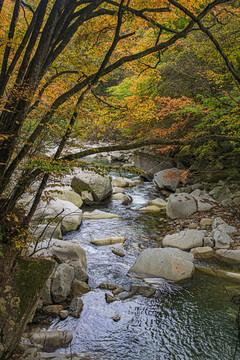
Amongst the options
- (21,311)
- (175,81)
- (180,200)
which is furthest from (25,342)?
(175,81)

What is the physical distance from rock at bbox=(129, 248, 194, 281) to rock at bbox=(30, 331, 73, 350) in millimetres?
2170

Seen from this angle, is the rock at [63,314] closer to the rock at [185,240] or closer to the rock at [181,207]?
the rock at [185,240]

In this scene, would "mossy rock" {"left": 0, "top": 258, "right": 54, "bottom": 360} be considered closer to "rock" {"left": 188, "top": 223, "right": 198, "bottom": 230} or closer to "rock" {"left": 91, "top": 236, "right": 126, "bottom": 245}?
"rock" {"left": 91, "top": 236, "right": 126, "bottom": 245}

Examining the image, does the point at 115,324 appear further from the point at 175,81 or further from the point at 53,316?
the point at 175,81

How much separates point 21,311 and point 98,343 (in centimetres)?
134

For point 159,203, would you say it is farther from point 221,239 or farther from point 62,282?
point 62,282

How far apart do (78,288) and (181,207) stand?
5.10 meters

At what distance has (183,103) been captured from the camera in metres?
8.84

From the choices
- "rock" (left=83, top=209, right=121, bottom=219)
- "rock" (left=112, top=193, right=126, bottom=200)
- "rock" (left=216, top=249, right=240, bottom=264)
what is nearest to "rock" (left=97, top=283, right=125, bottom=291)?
"rock" (left=216, top=249, right=240, bottom=264)

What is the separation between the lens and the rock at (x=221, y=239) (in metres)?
6.15

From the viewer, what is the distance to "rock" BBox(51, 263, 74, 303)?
13.3 ft

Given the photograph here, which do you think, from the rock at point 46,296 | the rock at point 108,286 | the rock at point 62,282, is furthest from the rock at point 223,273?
the rock at point 46,296

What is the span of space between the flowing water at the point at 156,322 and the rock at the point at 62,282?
15.0 inches

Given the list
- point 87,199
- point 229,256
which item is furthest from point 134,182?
point 229,256
